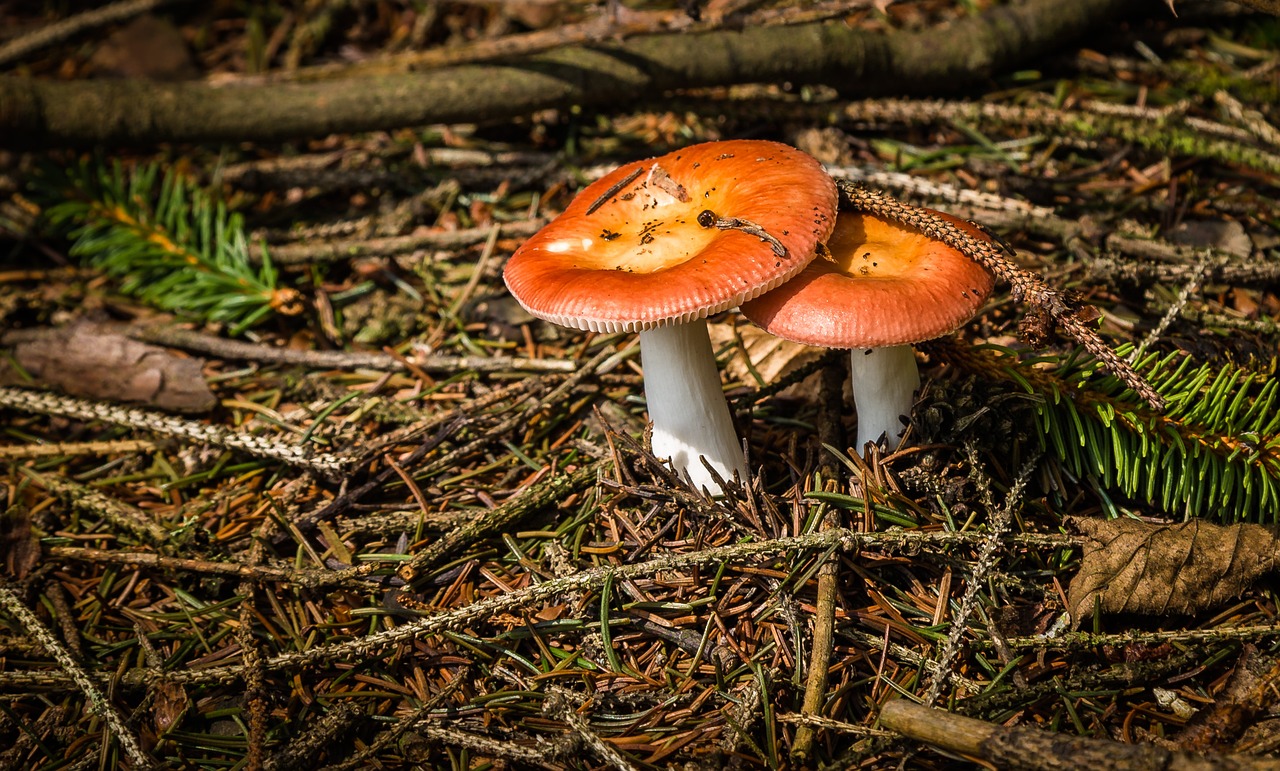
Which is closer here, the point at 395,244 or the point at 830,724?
the point at 830,724

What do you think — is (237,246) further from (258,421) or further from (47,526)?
(47,526)

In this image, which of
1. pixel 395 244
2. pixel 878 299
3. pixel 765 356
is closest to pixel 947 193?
pixel 765 356

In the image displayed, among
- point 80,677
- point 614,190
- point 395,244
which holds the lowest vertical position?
point 80,677

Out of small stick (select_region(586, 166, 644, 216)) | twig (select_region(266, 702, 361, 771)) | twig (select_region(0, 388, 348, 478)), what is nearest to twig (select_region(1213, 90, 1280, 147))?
small stick (select_region(586, 166, 644, 216))

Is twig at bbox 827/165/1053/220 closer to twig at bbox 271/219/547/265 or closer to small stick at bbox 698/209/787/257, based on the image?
small stick at bbox 698/209/787/257

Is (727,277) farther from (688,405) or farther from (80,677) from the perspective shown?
(80,677)

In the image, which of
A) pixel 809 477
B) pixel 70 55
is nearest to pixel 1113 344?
pixel 809 477

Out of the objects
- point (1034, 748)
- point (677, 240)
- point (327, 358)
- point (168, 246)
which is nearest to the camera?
point (1034, 748)

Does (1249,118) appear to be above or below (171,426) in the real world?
above

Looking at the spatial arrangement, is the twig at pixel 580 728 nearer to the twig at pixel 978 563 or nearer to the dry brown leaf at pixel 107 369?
the twig at pixel 978 563
